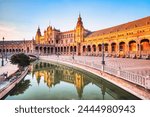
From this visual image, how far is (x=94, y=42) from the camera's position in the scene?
35312 mm

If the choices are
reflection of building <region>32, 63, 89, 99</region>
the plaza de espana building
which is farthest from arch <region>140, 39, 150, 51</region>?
reflection of building <region>32, 63, 89, 99</region>

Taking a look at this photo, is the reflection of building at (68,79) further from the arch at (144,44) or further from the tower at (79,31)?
the tower at (79,31)

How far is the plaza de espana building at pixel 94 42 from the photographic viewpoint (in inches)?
906

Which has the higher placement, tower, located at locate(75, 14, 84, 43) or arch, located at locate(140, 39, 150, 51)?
tower, located at locate(75, 14, 84, 43)

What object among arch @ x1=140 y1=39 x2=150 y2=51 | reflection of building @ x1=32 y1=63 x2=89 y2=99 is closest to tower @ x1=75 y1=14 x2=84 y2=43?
arch @ x1=140 y1=39 x2=150 y2=51

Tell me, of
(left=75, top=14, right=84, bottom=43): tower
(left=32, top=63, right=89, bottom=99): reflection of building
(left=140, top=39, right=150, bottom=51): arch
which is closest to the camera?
(left=32, top=63, right=89, bottom=99): reflection of building

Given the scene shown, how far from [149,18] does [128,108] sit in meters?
28.1

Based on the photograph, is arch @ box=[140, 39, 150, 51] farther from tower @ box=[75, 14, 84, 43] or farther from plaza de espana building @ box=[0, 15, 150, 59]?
tower @ box=[75, 14, 84, 43]

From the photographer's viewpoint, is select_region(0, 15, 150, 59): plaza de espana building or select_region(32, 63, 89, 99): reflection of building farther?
select_region(0, 15, 150, 59): plaza de espana building

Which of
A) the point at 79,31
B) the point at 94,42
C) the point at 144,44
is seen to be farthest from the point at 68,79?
the point at 79,31

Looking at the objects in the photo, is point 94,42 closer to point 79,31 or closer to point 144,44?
point 144,44

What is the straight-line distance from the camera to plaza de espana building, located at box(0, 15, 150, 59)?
75.5ft

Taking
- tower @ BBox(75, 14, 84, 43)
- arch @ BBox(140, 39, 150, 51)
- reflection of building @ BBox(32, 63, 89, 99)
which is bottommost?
reflection of building @ BBox(32, 63, 89, 99)

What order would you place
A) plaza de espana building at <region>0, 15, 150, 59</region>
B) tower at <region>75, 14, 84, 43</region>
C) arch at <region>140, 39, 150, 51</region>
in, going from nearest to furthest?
arch at <region>140, 39, 150, 51</region>, plaza de espana building at <region>0, 15, 150, 59</region>, tower at <region>75, 14, 84, 43</region>
